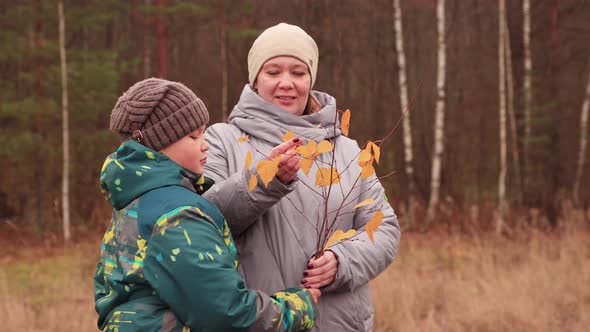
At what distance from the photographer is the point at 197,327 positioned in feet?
5.31

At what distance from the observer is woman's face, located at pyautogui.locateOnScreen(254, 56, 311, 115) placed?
2381 mm

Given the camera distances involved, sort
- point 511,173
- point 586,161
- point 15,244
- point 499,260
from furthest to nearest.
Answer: point 511,173
point 586,161
point 15,244
point 499,260

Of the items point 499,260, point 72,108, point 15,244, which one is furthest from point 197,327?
point 72,108

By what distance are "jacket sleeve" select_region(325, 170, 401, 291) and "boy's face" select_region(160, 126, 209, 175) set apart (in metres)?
0.62

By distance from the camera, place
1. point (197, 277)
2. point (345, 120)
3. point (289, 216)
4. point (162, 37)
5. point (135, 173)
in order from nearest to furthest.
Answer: point (197, 277)
point (135, 173)
point (345, 120)
point (289, 216)
point (162, 37)

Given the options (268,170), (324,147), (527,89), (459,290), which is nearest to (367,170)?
(324,147)

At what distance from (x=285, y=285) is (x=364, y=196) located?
18.3 inches

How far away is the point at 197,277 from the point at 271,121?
0.92 metres

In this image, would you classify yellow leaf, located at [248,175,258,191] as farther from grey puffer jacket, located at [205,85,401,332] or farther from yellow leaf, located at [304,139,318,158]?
yellow leaf, located at [304,139,318,158]

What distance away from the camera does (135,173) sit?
1713 mm

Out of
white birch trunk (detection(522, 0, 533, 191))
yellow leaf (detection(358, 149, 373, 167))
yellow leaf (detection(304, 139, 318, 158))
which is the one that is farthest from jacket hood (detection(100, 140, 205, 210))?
white birch trunk (detection(522, 0, 533, 191))

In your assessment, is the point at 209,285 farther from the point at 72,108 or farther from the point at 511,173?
the point at 511,173

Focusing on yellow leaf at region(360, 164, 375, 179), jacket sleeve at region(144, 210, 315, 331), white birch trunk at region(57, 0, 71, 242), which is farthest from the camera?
white birch trunk at region(57, 0, 71, 242)

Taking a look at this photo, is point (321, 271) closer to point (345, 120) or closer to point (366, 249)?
point (366, 249)
